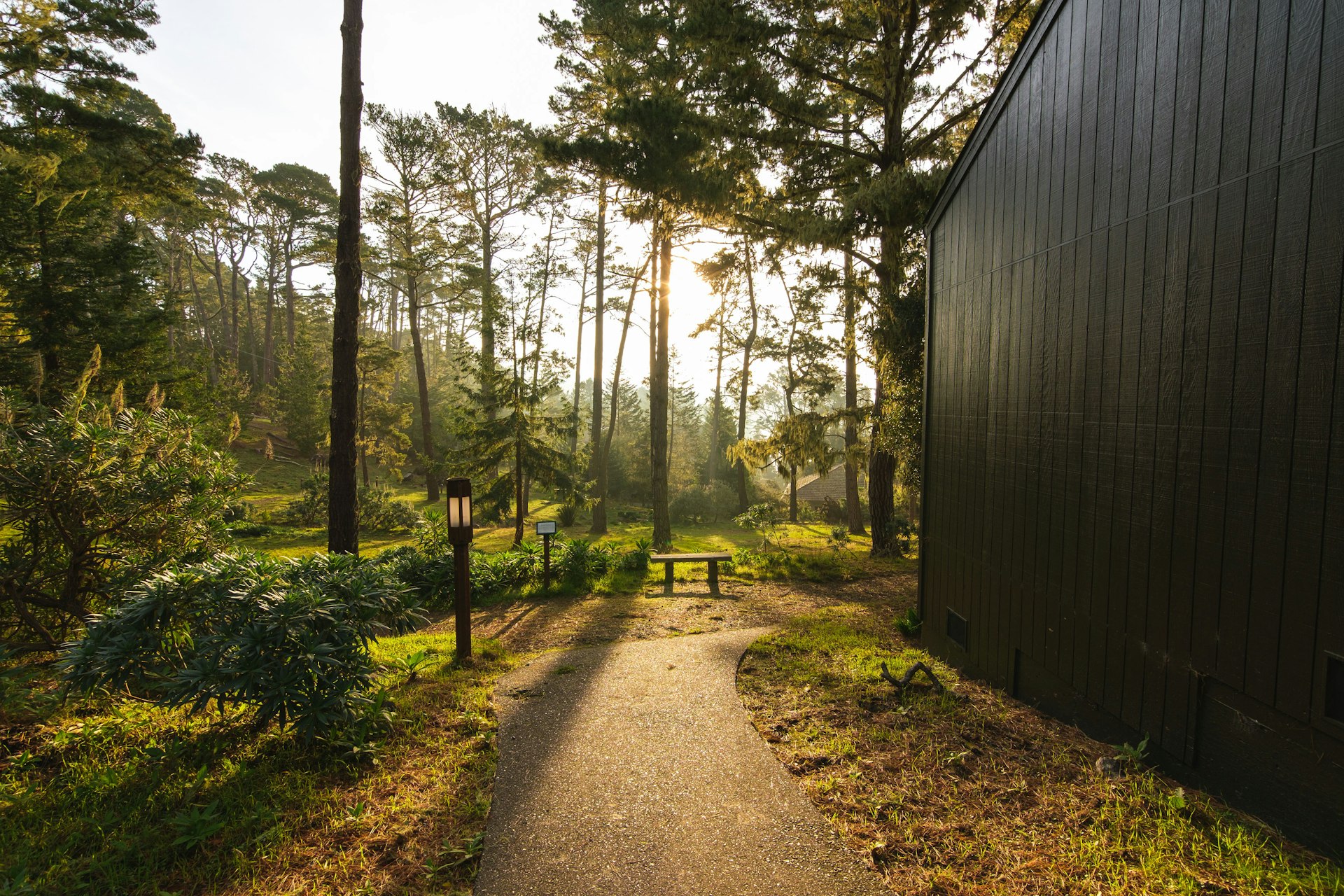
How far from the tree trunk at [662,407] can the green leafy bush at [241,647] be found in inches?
409

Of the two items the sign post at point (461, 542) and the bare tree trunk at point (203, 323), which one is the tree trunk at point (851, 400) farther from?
the bare tree trunk at point (203, 323)

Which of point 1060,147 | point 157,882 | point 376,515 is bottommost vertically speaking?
point 376,515

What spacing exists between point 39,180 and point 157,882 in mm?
11889

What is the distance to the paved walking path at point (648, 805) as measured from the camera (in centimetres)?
234

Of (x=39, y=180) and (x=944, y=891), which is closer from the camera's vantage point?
(x=944, y=891)

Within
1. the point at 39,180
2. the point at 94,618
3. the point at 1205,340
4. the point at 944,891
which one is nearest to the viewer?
the point at 944,891

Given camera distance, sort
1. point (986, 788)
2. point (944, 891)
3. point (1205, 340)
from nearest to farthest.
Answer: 1. point (944, 891)
2. point (1205, 340)
3. point (986, 788)

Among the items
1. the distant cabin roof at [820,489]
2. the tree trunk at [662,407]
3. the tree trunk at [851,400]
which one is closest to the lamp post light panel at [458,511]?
the tree trunk at [851,400]

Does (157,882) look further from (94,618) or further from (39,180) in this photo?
(39,180)

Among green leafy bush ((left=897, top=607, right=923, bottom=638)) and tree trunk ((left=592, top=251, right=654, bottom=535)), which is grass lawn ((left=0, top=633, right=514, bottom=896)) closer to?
green leafy bush ((left=897, top=607, right=923, bottom=638))

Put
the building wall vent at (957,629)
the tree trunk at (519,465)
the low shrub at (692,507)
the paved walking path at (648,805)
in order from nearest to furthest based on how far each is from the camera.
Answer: the paved walking path at (648,805)
the building wall vent at (957,629)
the tree trunk at (519,465)
the low shrub at (692,507)

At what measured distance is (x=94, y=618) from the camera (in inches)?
129

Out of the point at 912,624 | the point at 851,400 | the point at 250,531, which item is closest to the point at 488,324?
the point at 250,531

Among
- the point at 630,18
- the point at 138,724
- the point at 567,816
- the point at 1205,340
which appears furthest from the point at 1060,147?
the point at 630,18
